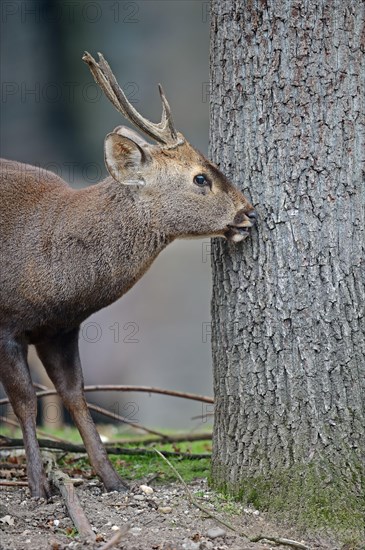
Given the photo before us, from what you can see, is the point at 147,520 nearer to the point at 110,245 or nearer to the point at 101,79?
the point at 110,245

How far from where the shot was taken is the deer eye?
5.05 m

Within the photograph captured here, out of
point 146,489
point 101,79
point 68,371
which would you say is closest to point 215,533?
point 146,489

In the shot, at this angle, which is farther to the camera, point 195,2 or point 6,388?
point 195,2

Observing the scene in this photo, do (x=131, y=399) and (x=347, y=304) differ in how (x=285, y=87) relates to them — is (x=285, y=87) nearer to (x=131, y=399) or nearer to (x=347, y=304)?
(x=347, y=304)

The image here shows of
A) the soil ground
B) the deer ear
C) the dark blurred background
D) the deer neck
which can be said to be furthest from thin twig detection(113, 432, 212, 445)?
the dark blurred background

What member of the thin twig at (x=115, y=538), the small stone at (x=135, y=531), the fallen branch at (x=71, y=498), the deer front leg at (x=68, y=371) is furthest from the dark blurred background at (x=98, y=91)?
the thin twig at (x=115, y=538)

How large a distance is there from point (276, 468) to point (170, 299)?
780 centimetres

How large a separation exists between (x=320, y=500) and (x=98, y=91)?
1039 centimetres

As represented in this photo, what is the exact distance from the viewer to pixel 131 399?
11.6 metres

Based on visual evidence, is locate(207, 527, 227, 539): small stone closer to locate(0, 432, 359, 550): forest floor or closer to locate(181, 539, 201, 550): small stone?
locate(0, 432, 359, 550): forest floor

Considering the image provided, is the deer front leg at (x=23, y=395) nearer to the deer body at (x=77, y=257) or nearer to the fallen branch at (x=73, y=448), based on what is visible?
the deer body at (x=77, y=257)

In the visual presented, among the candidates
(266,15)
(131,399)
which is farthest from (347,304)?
(131,399)

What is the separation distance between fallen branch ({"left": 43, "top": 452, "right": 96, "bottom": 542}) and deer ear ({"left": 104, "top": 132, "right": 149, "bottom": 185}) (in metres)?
1.72

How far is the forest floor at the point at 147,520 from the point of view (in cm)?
431
